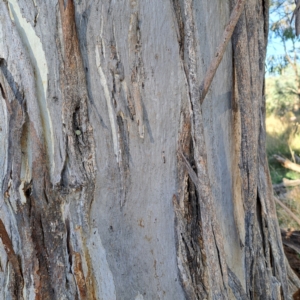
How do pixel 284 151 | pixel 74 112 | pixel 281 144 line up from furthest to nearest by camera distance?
pixel 281 144
pixel 284 151
pixel 74 112

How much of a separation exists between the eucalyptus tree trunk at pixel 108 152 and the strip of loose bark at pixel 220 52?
2cm

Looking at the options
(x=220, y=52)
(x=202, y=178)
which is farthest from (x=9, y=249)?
(x=220, y=52)

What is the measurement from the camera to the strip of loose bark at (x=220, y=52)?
2.38 ft

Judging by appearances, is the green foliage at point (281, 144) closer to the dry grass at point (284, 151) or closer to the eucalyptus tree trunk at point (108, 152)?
the dry grass at point (284, 151)

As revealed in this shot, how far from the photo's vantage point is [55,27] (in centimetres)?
69

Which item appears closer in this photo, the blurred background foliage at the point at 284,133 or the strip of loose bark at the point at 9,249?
the strip of loose bark at the point at 9,249

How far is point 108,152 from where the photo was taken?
0.72 meters

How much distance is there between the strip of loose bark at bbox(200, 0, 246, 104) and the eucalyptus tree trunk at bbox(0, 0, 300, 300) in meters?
0.02

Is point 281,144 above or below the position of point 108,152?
below

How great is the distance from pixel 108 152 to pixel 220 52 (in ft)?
1.03

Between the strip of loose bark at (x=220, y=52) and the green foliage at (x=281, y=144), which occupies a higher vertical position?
the strip of loose bark at (x=220, y=52)

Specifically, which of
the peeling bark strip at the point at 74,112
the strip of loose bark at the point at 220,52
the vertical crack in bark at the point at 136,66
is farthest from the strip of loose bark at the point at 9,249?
the strip of loose bark at the point at 220,52

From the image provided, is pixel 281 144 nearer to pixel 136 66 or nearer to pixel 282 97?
pixel 282 97

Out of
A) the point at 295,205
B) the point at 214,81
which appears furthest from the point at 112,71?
the point at 295,205
